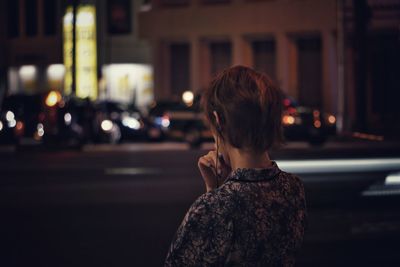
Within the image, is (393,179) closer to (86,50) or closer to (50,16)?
(86,50)

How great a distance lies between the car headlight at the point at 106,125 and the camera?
2953cm

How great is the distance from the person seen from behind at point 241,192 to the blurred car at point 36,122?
22610mm

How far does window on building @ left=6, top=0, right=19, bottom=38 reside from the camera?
4806 centimetres

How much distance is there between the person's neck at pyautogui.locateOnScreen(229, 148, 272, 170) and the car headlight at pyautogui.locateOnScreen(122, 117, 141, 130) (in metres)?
27.8

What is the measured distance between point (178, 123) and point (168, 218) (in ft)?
54.6

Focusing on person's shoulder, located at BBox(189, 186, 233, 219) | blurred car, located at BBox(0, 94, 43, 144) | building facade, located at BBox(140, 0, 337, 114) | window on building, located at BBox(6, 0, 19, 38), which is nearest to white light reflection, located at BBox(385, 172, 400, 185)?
person's shoulder, located at BBox(189, 186, 233, 219)

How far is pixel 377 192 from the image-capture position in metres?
9.27

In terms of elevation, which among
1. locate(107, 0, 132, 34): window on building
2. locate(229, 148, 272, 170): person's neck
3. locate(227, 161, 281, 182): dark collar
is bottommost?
locate(227, 161, 281, 182): dark collar

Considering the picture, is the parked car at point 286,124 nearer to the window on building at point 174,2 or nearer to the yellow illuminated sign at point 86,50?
the window on building at point 174,2

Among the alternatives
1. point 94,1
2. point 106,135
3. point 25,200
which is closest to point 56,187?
point 25,200

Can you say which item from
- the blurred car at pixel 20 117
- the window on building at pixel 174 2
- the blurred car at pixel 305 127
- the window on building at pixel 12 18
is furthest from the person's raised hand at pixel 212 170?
the window on building at pixel 12 18

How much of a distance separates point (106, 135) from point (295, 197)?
26424mm

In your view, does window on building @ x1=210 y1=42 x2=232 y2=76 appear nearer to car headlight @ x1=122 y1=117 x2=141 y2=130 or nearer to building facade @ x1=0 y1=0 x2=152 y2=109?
building facade @ x1=0 y1=0 x2=152 y2=109

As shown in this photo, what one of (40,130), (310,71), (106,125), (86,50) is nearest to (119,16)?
(86,50)
